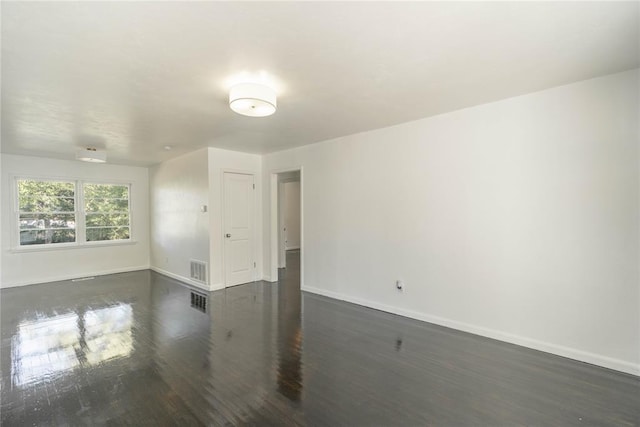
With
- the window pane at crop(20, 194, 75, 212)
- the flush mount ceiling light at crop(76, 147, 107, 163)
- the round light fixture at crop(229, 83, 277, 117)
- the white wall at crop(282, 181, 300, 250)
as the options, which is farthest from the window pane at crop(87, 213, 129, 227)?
the round light fixture at crop(229, 83, 277, 117)

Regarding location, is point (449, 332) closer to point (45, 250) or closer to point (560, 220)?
point (560, 220)

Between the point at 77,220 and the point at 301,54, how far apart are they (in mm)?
6587

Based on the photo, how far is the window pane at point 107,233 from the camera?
648 centimetres

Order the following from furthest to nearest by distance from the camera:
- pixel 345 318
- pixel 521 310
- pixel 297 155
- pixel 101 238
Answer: pixel 101 238, pixel 297 155, pixel 345 318, pixel 521 310

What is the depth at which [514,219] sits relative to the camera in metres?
3.03

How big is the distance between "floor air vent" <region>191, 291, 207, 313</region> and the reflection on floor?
270 mm

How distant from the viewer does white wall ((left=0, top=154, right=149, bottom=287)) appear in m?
5.52

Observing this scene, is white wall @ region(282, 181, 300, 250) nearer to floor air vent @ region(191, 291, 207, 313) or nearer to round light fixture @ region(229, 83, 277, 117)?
floor air vent @ region(191, 291, 207, 313)

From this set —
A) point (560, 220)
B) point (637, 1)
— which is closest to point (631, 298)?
point (560, 220)

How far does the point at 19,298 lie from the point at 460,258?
6636 millimetres

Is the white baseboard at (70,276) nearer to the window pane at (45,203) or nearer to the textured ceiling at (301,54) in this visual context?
the window pane at (45,203)

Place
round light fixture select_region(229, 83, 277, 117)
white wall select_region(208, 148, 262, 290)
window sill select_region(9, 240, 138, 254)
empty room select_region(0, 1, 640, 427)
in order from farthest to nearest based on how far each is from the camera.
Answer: window sill select_region(9, 240, 138, 254), white wall select_region(208, 148, 262, 290), round light fixture select_region(229, 83, 277, 117), empty room select_region(0, 1, 640, 427)

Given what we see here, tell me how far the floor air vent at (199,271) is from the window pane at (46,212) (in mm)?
2910

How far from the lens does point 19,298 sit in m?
4.80
